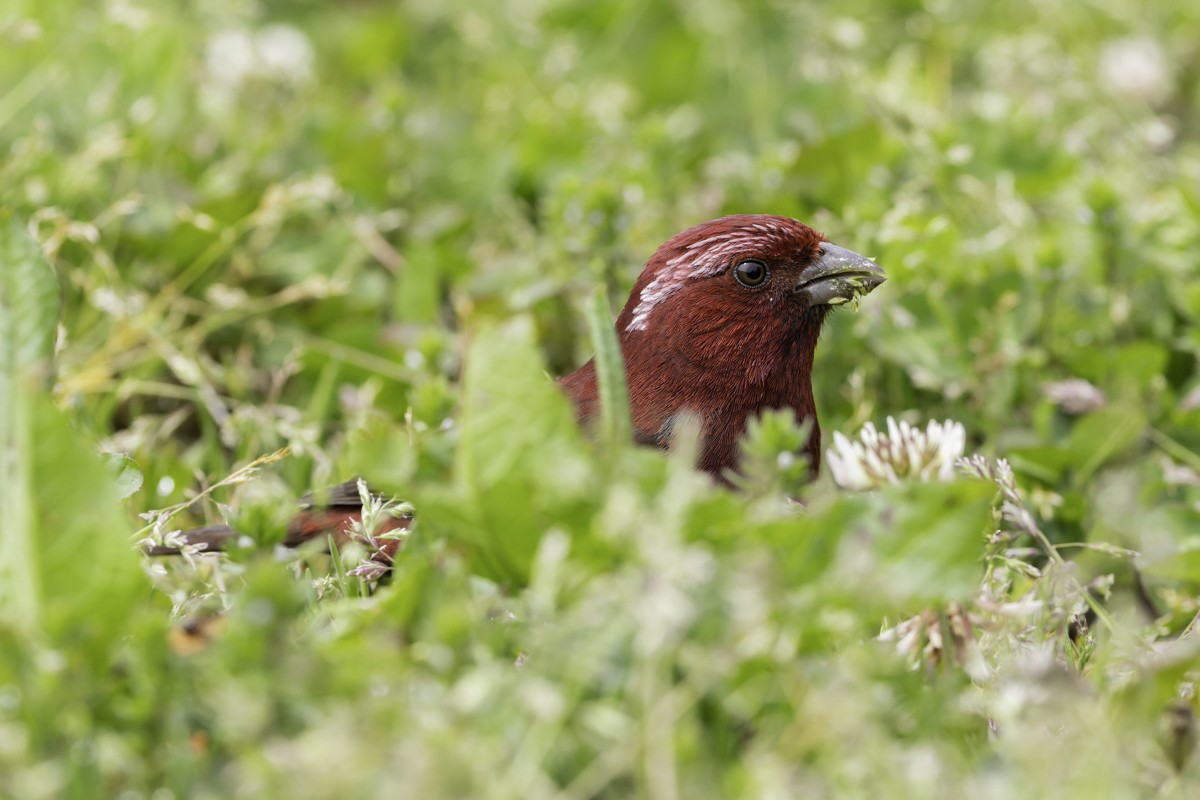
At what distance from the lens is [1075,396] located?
3805 millimetres

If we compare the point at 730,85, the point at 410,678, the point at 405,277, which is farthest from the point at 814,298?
the point at 730,85

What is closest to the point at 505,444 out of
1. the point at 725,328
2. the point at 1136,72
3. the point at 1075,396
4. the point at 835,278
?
the point at 725,328

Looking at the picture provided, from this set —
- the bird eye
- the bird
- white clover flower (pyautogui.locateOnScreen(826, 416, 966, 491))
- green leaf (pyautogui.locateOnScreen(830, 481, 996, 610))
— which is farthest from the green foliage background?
the bird eye

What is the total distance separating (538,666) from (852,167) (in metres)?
3.25

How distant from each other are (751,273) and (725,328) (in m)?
0.16

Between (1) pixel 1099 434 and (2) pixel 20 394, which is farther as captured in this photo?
(1) pixel 1099 434

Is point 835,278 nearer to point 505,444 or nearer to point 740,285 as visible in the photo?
point 740,285

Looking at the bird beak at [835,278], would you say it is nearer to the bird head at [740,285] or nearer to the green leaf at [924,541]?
the bird head at [740,285]

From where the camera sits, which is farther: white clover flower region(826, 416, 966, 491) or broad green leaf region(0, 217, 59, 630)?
white clover flower region(826, 416, 966, 491)

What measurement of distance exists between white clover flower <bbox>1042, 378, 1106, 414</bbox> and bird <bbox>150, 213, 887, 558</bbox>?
644 mm

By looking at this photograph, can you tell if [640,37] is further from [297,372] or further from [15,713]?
[15,713]

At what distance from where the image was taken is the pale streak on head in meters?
3.49

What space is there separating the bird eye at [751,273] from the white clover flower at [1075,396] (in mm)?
917

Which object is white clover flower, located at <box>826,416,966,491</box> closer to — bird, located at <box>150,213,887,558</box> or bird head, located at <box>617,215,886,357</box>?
bird, located at <box>150,213,887,558</box>
